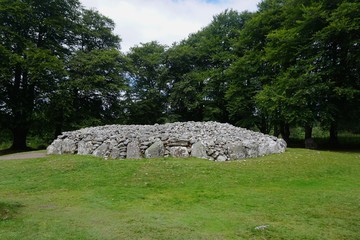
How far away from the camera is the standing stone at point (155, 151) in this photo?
1466 centimetres

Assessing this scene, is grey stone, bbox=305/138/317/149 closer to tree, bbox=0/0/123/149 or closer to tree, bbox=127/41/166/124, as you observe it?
tree, bbox=127/41/166/124

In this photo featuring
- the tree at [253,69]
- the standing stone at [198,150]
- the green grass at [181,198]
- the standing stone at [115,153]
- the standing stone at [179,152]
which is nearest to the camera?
the green grass at [181,198]

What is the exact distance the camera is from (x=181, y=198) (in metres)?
8.32

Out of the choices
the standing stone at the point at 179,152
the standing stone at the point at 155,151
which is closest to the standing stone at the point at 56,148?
the standing stone at the point at 155,151

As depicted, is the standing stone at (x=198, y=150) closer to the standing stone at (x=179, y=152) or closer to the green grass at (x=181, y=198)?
the standing stone at (x=179, y=152)

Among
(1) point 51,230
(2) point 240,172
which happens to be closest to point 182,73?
(2) point 240,172

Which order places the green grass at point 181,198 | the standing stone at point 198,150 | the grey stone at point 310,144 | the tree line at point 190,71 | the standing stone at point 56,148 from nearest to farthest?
1. the green grass at point 181,198
2. the standing stone at point 198,150
3. the standing stone at point 56,148
4. the tree line at point 190,71
5. the grey stone at point 310,144

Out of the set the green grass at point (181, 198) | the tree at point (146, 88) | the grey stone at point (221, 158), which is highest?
the tree at point (146, 88)

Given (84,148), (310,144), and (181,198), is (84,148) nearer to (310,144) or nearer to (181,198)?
(181,198)

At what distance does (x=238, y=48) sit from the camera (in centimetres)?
3083

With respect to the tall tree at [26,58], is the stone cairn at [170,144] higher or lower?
lower

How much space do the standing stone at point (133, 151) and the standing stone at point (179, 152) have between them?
1795 mm

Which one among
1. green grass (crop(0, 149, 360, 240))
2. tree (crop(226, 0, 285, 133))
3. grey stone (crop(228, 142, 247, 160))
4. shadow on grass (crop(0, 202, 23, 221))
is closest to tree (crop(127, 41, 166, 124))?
tree (crop(226, 0, 285, 133))

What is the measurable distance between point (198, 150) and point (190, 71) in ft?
74.2
